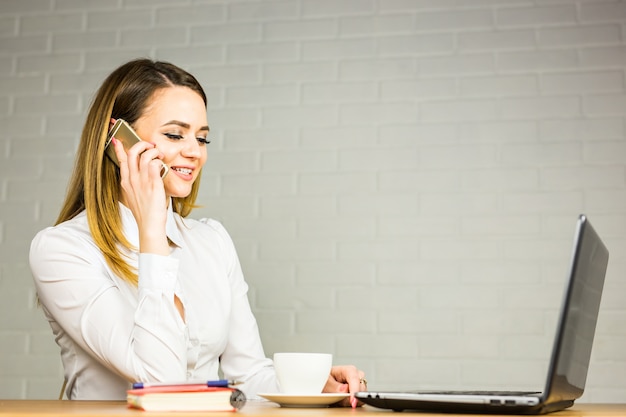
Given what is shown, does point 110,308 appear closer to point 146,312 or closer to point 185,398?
point 146,312

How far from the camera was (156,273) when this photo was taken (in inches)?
61.6

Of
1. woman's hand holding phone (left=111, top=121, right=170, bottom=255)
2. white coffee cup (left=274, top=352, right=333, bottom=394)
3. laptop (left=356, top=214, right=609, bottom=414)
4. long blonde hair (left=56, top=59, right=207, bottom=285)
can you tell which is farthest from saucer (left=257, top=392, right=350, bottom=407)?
long blonde hair (left=56, top=59, right=207, bottom=285)

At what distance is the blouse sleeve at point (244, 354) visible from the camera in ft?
6.82

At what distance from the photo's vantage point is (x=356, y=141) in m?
3.14

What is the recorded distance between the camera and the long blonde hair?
194cm

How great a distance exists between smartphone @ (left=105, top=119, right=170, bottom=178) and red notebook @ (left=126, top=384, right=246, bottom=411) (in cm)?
95

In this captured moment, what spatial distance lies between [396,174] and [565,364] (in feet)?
6.86

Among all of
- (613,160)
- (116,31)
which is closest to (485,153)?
A: (613,160)

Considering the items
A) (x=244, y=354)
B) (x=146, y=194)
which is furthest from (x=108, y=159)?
(x=244, y=354)

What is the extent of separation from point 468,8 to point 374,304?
1.30m

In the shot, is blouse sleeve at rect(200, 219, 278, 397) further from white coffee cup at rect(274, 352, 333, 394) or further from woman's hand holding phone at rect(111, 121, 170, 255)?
white coffee cup at rect(274, 352, 333, 394)

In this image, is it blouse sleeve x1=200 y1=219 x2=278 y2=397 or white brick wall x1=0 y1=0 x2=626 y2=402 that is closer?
blouse sleeve x1=200 y1=219 x2=278 y2=397

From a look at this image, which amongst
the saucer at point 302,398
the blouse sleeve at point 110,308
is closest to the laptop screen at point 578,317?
the saucer at point 302,398

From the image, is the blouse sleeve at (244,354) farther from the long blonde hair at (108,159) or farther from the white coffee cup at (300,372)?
the white coffee cup at (300,372)
